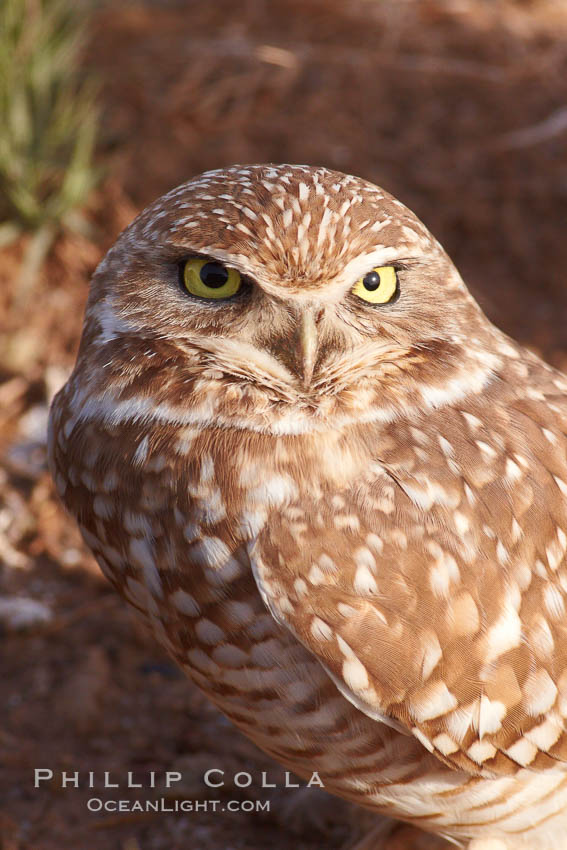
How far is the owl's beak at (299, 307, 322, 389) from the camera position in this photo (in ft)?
6.28

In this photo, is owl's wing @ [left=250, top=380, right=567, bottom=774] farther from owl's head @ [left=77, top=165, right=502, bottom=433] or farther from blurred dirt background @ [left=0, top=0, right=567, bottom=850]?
blurred dirt background @ [left=0, top=0, right=567, bottom=850]

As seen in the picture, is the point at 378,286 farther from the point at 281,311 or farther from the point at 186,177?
the point at 186,177

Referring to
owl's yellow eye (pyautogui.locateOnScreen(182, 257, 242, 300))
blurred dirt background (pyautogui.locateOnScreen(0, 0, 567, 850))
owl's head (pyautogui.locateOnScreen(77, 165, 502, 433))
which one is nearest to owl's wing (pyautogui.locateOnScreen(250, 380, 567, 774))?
owl's head (pyautogui.locateOnScreen(77, 165, 502, 433))

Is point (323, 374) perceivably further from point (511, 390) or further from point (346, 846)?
point (346, 846)

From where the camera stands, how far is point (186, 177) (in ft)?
17.5

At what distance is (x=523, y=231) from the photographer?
5.42 m

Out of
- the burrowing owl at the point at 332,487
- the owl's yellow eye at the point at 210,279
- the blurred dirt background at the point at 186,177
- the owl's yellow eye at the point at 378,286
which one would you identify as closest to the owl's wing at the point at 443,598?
the burrowing owl at the point at 332,487

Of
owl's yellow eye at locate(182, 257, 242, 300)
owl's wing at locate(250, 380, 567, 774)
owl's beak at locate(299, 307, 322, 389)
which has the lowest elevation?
owl's wing at locate(250, 380, 567, 774)

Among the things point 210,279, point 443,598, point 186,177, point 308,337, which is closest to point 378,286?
point 308,337

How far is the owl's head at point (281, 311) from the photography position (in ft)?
6.37

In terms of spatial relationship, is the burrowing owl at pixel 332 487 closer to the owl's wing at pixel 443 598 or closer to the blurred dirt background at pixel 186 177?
the owl's wing at pixel 443 598

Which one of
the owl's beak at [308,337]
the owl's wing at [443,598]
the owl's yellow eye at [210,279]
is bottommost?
the owl's wing at [443,598]

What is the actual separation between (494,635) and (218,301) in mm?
943

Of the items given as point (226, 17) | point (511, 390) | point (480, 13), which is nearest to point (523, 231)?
point (480, 13)
